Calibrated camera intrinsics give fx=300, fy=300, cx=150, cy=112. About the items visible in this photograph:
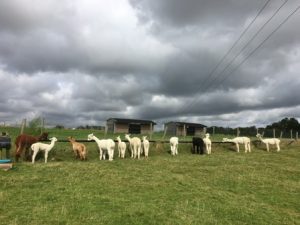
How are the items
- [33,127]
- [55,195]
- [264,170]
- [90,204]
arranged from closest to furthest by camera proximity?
[90,204] → [55,195] → [264,170] → [33,127]

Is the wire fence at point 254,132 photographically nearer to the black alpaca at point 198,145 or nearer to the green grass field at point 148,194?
the black alpaca at point 198,145

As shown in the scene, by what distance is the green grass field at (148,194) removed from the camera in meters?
8.57

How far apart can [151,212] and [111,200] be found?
1.68 meters

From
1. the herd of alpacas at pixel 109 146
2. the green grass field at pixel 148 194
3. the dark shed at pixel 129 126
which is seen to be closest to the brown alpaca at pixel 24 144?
the herd of alpacas at pixel 109 146

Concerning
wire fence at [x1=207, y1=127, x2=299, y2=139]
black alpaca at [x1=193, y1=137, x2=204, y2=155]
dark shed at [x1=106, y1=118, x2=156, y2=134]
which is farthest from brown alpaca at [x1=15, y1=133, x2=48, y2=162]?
dark shed at [x1=106, y1=118, x2=156, y2=134]

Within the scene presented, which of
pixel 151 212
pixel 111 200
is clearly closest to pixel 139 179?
pixel 111 200

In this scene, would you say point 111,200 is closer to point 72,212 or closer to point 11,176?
point 72,212

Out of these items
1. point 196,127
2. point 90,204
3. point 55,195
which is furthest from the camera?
point 196,127

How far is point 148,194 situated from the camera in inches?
427

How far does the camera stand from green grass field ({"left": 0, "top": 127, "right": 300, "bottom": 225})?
28.1 feet

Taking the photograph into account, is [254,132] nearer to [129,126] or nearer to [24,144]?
[129,126]

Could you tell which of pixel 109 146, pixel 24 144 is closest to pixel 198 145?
pixel 109 146

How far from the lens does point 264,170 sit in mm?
16750

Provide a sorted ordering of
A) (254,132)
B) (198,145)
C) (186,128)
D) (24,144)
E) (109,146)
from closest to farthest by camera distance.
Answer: (24,144), (109,146), (198,145), (254,132), (186,128)
